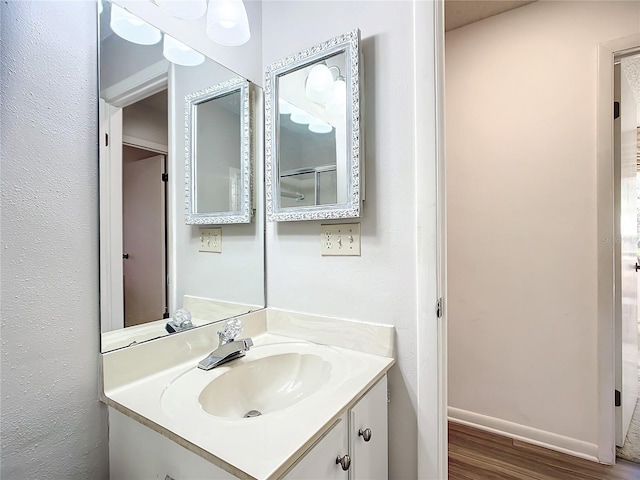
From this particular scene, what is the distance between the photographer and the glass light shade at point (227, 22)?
3.29ft

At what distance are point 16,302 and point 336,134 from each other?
99cm

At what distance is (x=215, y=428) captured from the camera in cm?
62

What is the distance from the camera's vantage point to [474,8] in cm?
176

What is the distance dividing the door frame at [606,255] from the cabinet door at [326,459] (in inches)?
61.8

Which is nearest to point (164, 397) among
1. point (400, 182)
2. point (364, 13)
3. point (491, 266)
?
point (400, 182)

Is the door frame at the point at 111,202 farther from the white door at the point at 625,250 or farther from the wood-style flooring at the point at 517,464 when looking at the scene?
the white door at the point at 625,250

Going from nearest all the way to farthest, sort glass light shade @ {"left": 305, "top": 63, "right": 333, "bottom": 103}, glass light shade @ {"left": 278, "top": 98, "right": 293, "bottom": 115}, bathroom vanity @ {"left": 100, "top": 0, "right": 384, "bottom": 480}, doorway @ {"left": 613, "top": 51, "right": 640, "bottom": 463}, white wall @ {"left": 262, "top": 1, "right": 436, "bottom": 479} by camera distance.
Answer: bathroom vanity @ {"left": 100, "top": 0, "right": 384, "bottom": 480}, white wall @ {"left": 262, "top": 1, "right": 436, "bottom": 479}, glass light shade @ {"left": 305, "top": 63, "right": 333, "bottom": 103}, glass light shade @ {"left": 278, "top": 98, "right": 293, "bottom": 115}, doorway @ {"left": 613, "top": 51, "right": 640, "bottom": 463}

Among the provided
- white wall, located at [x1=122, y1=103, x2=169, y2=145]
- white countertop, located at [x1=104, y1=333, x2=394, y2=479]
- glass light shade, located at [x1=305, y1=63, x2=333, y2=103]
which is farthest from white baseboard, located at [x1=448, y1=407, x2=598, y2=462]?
white wall, located at [x1=122, y1=103, x2=169, y2=145]

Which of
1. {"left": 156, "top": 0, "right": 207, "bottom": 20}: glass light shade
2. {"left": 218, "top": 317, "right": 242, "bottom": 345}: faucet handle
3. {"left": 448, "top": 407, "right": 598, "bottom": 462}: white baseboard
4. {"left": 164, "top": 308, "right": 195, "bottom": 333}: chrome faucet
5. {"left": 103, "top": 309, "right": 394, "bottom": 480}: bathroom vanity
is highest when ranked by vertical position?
{"left": 156, "top": 0, "right": 207, "bottom": 20}: glass light shade

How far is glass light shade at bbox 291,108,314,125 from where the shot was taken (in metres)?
1.17

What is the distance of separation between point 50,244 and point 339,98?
0.95 meters

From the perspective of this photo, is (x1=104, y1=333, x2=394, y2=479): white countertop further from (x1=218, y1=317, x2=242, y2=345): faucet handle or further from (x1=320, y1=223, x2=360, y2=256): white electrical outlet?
(x1=320, y1=223, x2=360, y2=256): white electrical outlet

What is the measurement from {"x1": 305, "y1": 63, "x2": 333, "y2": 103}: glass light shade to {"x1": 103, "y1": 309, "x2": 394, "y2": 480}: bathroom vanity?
2.73ft

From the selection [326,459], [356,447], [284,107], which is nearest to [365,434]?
[356,447]
